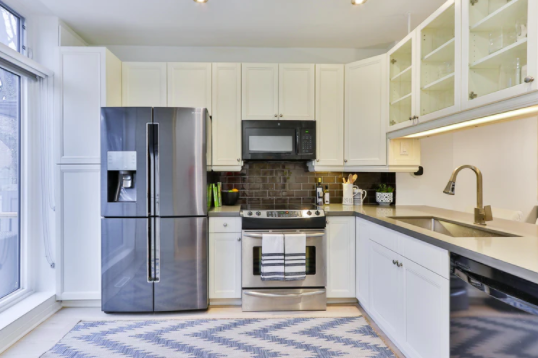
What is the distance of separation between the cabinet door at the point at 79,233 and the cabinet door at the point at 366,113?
2.40m

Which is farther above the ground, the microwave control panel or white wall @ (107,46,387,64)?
white wall @ (107,46,387,64)

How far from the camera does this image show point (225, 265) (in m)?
2.83

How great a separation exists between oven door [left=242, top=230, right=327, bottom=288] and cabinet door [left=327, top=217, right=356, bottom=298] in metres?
0.09

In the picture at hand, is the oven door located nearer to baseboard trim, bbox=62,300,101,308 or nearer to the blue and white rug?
the blue and white rug

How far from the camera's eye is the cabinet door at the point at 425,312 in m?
1.56

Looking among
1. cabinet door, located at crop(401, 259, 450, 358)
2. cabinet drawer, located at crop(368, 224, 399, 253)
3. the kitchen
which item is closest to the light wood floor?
the kitchen

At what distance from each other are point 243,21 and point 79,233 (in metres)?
2.40

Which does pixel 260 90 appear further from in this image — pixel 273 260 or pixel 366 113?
pixel 273 260

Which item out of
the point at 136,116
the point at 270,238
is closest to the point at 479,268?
the point at 270,238

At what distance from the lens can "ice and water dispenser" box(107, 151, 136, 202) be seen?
260 cm

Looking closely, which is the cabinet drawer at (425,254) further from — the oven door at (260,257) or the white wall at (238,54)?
the white wall at (238,54)

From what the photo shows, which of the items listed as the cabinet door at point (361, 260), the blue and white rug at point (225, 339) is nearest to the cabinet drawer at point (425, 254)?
the cabinet door at point (361, 260)

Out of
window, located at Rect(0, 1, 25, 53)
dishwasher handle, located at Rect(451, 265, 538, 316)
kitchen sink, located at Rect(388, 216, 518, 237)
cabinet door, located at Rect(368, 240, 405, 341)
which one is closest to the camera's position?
dishwasher handle, located at Rect(451, 265, 538, 316)

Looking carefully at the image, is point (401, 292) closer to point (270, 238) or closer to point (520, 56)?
point (270, 238)
